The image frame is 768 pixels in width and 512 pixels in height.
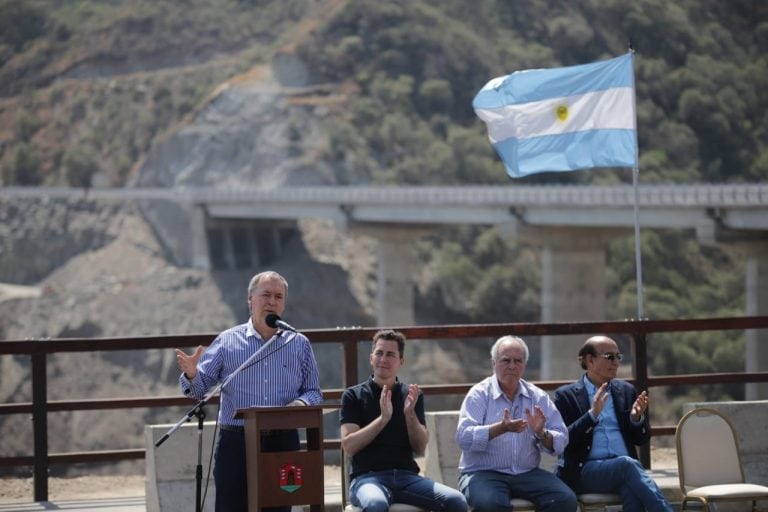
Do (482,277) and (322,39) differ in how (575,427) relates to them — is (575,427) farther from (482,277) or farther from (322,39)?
(322,39)

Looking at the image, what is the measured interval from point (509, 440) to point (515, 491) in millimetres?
339

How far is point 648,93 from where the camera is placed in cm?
9938

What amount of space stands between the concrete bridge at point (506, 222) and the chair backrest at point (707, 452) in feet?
101

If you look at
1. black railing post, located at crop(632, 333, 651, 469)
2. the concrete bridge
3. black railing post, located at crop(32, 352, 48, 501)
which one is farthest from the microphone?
the concrete bridge

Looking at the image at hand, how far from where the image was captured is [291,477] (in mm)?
7445

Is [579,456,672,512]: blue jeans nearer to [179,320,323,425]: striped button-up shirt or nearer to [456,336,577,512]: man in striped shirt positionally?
[456,336,577,512]: man in striped shirt

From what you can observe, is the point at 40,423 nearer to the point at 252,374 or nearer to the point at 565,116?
the point at 252,374

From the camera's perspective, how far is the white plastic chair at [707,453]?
8.97 m

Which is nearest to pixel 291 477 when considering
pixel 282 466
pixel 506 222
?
pixel 282 466

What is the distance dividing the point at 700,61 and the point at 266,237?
3667 cm

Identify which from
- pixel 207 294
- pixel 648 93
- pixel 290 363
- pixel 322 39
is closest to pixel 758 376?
pixel 290 363

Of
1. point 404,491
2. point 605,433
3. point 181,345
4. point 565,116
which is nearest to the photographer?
point 404,491

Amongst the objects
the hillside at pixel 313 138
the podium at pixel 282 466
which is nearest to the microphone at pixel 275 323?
the podium at pixel 282 466

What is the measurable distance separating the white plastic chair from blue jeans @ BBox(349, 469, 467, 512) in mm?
1703
